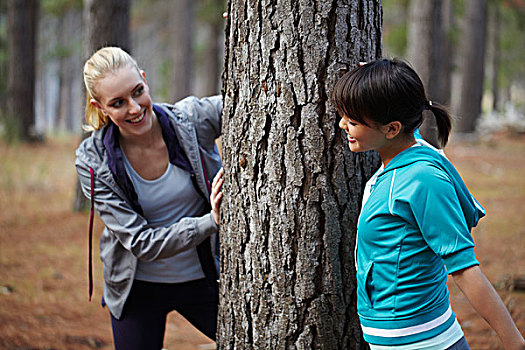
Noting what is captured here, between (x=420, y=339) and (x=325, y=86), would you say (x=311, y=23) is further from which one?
(x=420, y=339)

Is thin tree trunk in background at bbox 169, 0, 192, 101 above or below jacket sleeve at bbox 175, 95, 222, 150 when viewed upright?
above

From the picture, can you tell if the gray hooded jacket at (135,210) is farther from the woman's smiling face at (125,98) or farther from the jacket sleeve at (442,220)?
the jacket sleeve at (442,220)

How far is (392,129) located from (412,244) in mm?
433

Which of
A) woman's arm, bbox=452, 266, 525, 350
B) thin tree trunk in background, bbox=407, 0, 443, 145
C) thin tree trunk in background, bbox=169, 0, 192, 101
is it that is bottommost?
woman's arm, bbox=452, 266, 525, 350

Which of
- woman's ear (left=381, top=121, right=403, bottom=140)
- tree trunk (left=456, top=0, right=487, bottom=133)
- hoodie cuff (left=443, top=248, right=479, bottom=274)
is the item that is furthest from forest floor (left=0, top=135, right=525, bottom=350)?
tree trunk (left=456, top=0, right=487, bottom=133)

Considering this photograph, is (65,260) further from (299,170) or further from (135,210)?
(299,170)

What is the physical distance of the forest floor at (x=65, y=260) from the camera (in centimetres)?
432

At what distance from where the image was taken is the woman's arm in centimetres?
169

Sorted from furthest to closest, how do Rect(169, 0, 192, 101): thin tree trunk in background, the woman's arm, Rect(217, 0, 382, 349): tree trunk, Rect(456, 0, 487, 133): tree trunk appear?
Rect(169, 0, 192, 101): thin tree trunk in background < Rect(456, 0, 487, 133): tree trunk < Rect(217, 0, 382, 349): tree trunk < the woman's arm

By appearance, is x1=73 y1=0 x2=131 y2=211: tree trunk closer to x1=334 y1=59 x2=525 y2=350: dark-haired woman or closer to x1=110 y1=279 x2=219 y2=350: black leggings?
x1=110 y1=279 x2=219 y2=350: black leggings

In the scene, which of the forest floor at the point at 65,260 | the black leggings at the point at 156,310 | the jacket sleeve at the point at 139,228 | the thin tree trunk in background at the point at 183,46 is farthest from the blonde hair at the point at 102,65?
the thin tree trunk in background at the point at 183,46

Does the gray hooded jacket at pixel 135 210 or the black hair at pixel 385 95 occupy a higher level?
the black hair at pixel 385 95

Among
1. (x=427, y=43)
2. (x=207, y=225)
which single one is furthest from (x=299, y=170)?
(x=427, y=43)

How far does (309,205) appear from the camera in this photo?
2238 mm
